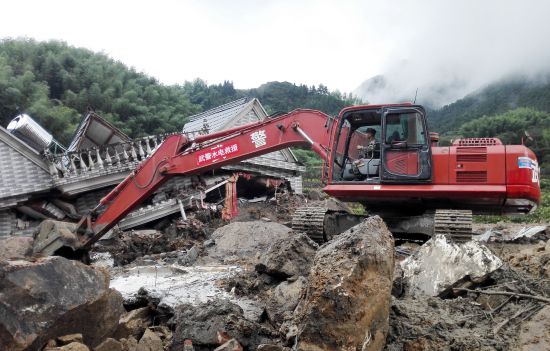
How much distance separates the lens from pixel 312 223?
307 inches

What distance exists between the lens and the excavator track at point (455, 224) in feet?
21.6

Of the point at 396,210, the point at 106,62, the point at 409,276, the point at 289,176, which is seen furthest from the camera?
the point at 106,62


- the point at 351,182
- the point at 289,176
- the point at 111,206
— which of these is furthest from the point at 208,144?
the point at 289,176

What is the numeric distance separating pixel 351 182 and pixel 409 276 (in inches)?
102

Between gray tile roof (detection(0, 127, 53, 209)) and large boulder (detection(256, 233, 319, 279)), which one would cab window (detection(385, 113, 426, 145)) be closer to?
large boulder (detection(256, 233, 319, 279))

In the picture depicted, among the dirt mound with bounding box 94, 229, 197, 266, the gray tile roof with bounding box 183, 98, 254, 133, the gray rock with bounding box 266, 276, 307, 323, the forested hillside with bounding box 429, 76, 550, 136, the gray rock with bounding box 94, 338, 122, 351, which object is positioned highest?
the forested hillside with bounding box 429, 76, 550, 136

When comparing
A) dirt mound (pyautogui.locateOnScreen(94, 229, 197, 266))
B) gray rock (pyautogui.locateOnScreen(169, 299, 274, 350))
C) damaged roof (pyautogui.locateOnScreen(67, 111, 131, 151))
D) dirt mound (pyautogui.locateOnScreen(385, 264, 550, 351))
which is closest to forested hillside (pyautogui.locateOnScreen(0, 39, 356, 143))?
damaged roof (pyautogui.locateOnScreen(67, 111, 131, 151))

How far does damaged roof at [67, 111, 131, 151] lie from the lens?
46.5 ft

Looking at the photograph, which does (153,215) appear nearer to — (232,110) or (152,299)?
(232,110)

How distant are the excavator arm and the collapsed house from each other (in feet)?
11.9

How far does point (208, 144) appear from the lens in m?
9.16

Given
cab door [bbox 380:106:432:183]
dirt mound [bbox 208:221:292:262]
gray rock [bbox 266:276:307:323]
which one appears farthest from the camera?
dirt mound [bbox 208:221:292:262]

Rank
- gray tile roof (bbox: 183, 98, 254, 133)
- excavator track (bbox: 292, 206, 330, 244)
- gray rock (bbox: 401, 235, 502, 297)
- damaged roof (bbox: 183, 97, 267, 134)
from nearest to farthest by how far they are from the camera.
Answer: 1. gray rock (bbox: 401, 235, 502, 297)
2. excavator track (bbox: 292, 206, 330, 244)
3. damaged roof (bbox: 183, 97, 267, 134)
4. gray tile roof (bbox: 183, 98, 254, 133)

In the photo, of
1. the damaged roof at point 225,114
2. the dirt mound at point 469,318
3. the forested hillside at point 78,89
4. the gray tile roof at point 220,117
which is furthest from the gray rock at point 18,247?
the forested hillside at point 78,89
